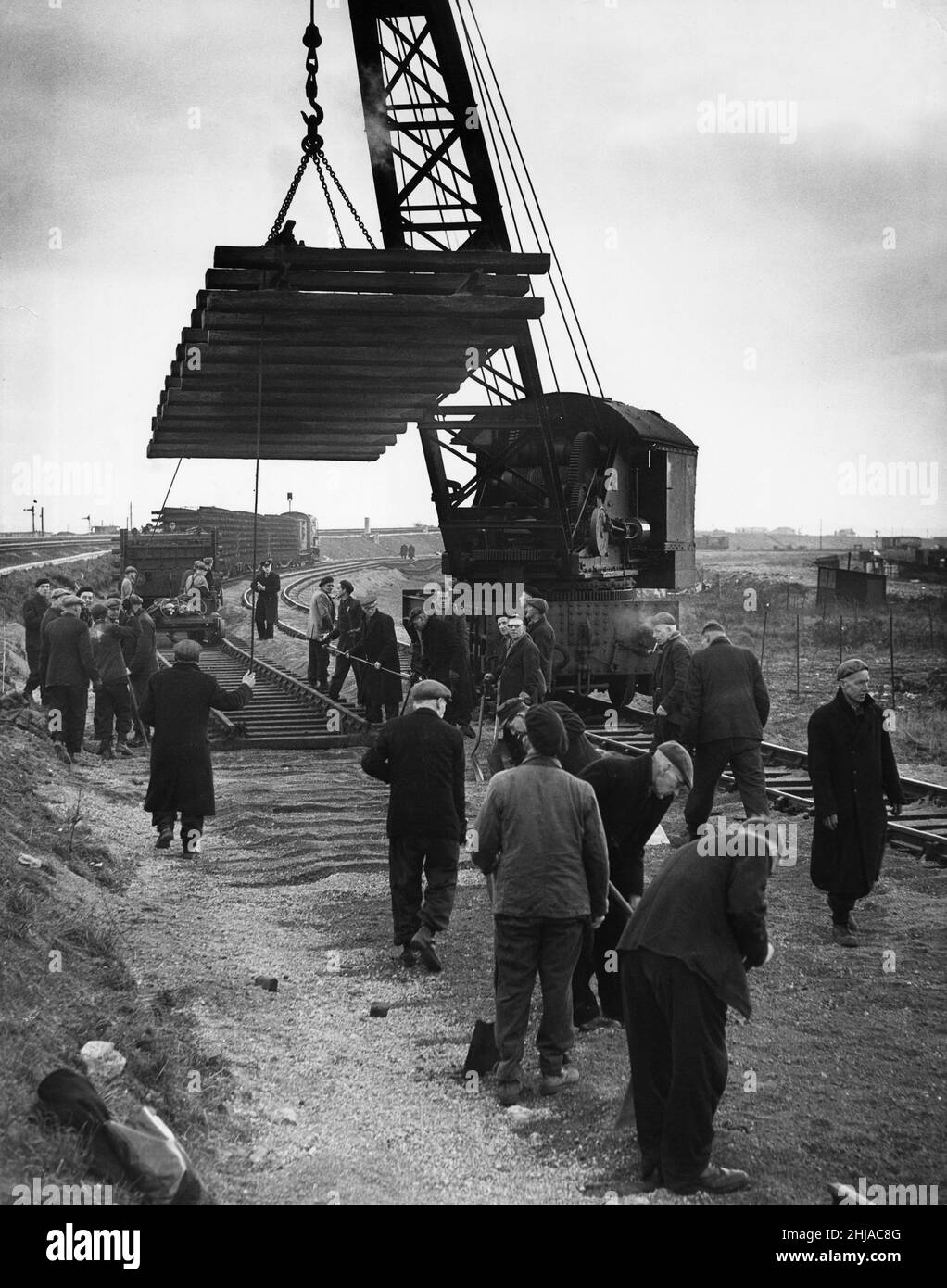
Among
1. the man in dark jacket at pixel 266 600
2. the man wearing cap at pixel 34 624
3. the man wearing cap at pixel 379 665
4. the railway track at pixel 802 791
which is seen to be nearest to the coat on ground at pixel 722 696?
the railway track at pixel 802 791

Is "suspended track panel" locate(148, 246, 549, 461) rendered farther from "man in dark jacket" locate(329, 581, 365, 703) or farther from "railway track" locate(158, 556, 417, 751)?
"man in dark jacket" locate(329, 581, 365, 703)

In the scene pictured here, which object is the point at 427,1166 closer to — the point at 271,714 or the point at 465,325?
the point at 465,325

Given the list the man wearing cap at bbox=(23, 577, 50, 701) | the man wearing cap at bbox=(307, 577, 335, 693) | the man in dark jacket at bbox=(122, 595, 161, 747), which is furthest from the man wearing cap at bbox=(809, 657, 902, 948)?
the man wearing cap at bbox=(307, 577, 335, 693)

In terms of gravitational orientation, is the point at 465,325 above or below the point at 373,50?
below

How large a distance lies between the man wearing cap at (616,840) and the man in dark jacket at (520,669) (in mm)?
5235

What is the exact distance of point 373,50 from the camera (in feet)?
52.5

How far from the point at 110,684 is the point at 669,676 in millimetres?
7042

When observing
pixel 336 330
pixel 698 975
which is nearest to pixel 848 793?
pixel 698 975

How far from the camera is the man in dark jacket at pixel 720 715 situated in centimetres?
945

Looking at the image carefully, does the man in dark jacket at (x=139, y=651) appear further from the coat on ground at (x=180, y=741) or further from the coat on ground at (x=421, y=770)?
the coat on ground at (x=421, y=770)

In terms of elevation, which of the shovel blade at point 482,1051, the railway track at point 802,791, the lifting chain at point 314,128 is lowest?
the shovel blade at point 482,1051

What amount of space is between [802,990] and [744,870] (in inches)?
111

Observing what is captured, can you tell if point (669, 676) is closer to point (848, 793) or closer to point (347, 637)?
point (848, 793)
